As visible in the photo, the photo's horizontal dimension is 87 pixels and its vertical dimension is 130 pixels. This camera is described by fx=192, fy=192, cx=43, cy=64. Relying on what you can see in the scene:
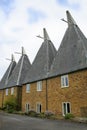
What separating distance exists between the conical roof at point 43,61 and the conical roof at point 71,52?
2219 mm

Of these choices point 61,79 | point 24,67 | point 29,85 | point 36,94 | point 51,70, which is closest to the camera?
point 61,79

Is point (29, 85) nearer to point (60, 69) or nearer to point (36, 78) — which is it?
point (36, 78)

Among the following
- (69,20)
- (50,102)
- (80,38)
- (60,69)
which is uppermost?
(69,20)

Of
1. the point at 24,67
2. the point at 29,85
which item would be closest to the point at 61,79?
the point at 29,85

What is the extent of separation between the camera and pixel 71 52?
24.8 metres

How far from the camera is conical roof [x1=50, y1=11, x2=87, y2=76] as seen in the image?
2250 centimetres

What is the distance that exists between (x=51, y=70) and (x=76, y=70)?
579cm

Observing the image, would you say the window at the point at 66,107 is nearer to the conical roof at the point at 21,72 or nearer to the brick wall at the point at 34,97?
the brick wall at the point at 34,97

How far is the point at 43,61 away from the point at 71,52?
7064 millimetres

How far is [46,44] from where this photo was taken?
32.8 metres

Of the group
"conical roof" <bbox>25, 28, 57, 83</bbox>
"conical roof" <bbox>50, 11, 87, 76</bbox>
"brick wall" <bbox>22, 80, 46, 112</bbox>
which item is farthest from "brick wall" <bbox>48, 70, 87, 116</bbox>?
"conical roof" <bbox>25, 28, 57, 83</bbox>

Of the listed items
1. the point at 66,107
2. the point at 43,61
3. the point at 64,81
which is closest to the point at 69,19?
the point at 43,61

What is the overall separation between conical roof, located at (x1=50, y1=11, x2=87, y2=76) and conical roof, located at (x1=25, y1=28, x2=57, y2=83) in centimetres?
222

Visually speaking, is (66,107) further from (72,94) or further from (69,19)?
(69,19)
